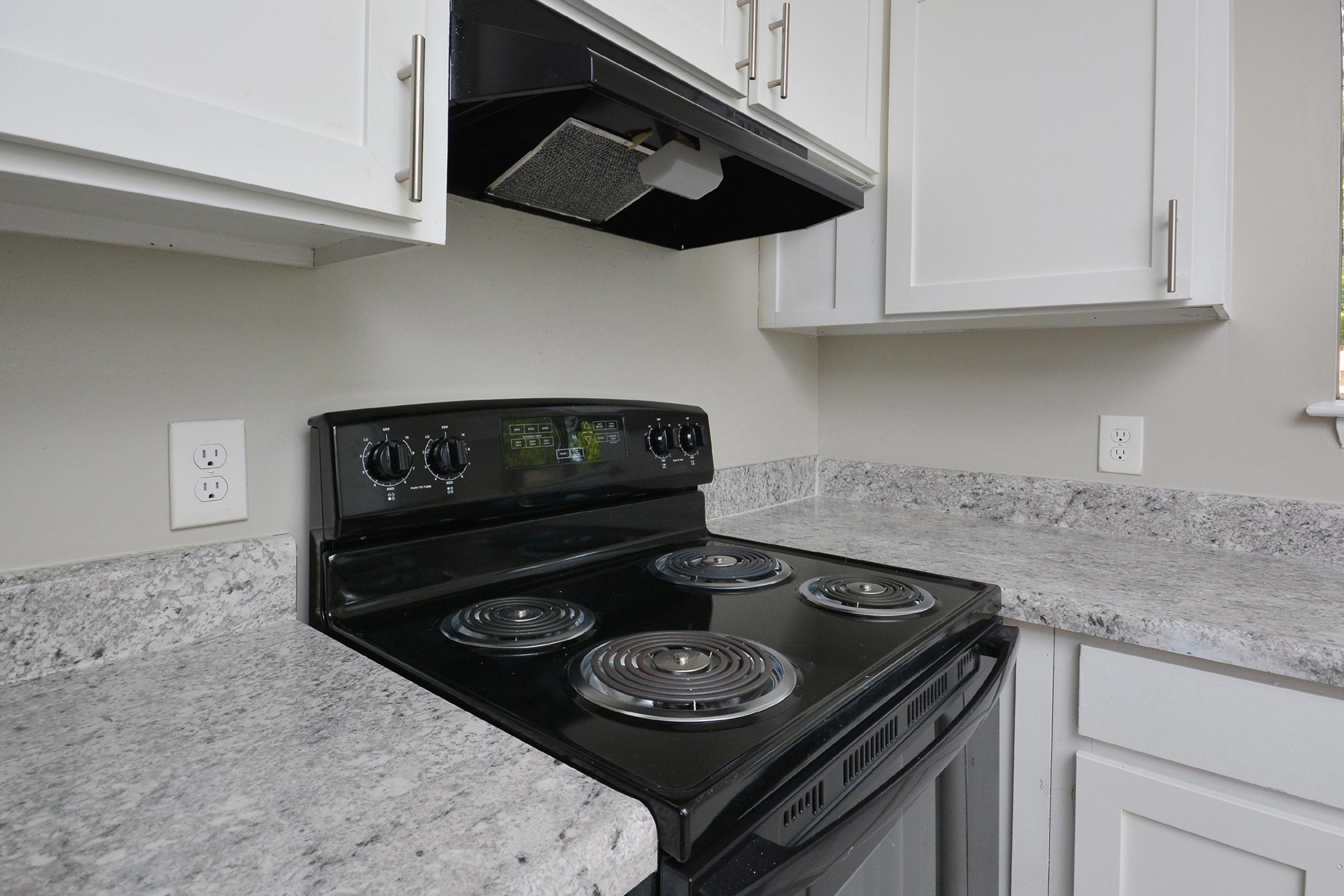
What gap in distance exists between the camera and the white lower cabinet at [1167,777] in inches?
33.4

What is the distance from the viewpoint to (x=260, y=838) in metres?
0.47

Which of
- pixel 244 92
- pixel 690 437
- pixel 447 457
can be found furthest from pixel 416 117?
pixel 690 437

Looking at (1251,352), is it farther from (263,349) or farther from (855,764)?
(263,349)

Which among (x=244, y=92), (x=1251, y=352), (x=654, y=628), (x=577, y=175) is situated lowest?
(x=654, y=628)

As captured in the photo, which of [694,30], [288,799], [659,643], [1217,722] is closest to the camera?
[288,799]

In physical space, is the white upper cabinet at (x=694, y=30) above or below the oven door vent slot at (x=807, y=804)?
above

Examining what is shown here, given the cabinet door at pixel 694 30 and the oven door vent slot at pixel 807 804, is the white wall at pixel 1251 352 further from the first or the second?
the oven door vent slot at pixel 807 804

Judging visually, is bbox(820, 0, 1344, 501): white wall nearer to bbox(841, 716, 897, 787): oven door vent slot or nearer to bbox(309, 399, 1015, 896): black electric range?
bbox(309, 399, 1015, 896): black electric range

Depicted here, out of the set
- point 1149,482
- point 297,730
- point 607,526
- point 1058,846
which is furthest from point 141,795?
point 1149,482

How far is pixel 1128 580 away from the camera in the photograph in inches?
43.8

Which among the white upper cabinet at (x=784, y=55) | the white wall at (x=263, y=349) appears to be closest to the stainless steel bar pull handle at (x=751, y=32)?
the white upper cabinet at (x=784, y=55)

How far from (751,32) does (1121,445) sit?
106 cm

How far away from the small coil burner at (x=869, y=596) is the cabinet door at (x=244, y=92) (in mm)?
658

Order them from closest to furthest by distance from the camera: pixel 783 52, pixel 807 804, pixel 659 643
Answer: pixel 807 804, pixel 659 643, pixel 783 52
